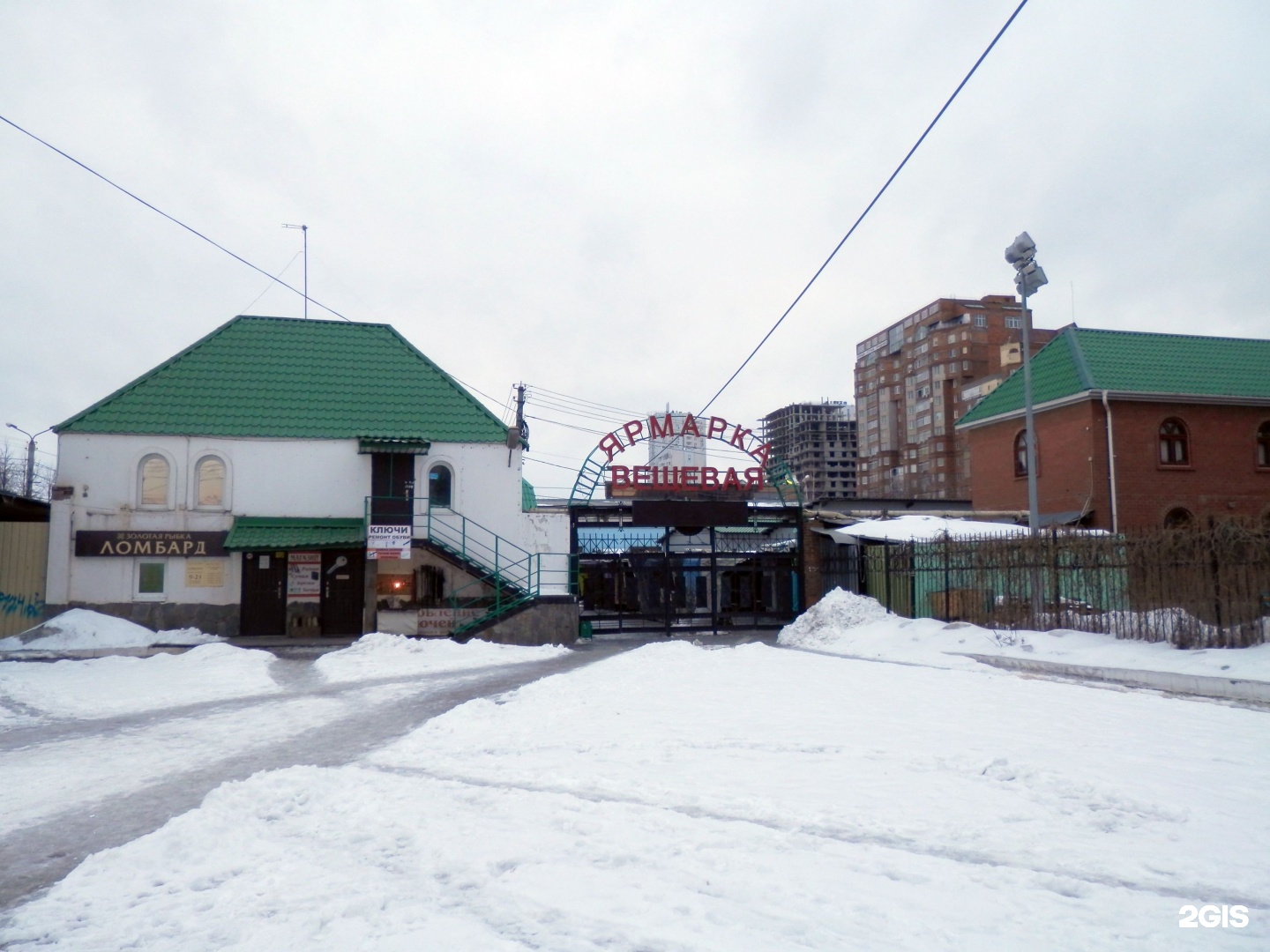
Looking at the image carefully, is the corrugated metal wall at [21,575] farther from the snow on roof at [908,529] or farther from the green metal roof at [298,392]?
the snow on roof at [908,529]

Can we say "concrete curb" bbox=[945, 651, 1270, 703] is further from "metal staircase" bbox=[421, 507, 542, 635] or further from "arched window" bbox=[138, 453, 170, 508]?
"arched window" bbox=[138, 453, 170, 508]

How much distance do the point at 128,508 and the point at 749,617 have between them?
56.8ft

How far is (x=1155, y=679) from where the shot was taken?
Answer: 524 inches

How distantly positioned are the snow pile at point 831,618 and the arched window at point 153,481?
16212 mm

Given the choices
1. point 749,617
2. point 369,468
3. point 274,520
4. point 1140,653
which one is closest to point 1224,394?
point 749,617

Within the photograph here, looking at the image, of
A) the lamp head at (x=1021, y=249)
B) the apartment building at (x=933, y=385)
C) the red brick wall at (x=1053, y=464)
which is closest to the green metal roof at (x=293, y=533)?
the lamp head at (x=1021, y=249)

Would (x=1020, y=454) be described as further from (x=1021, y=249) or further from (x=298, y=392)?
(x=298, y=392)

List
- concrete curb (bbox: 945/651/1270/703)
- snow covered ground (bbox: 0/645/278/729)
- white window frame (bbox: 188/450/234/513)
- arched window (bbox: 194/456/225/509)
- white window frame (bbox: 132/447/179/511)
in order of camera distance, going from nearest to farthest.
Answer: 1. concrete curb (bbox: 945/651/1270/703)
2. snow covered ground (bbox: 0/645/278/729)
3. white window frame (bbox: 132/447/179/511)
4. white window frame (bbox: 188/450/234/513)
5. arched window (bbox: 194/456/225/509)

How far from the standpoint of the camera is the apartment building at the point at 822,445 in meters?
160

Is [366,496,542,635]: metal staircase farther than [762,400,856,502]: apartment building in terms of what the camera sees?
No

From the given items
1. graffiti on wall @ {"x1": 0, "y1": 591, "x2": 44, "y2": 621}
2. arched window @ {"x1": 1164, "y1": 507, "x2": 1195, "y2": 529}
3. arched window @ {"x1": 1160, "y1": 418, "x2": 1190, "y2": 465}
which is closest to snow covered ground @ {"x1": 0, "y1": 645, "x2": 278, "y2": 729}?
graffiti on wall @ {"x1": 0, "y1": 591, "x2": 44, "y2": 621}

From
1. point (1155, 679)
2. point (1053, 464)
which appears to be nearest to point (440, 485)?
→ point (1155, 679)

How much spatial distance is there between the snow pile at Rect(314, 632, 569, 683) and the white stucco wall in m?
5.00

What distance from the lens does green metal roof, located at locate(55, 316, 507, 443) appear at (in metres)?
25.0
